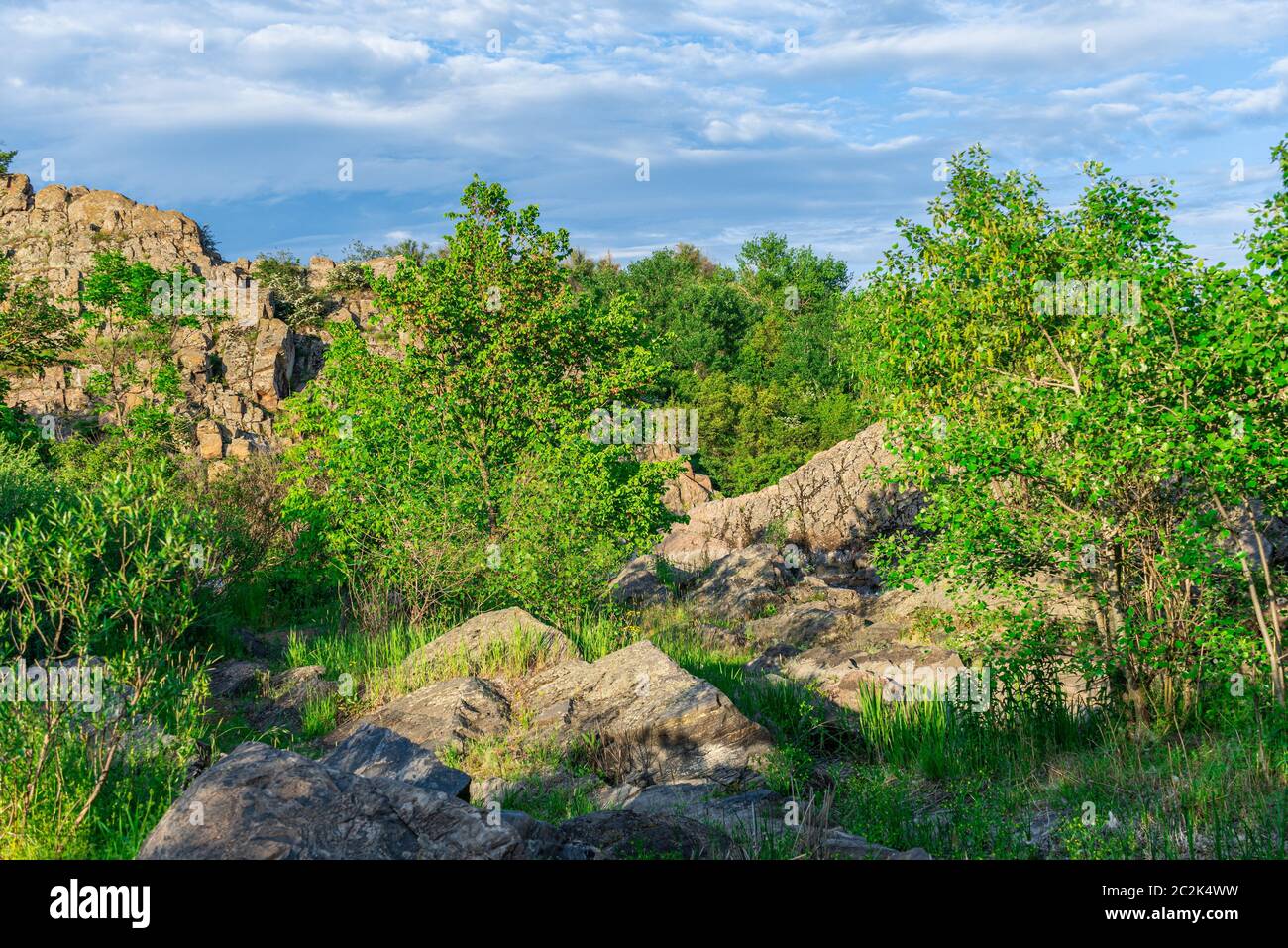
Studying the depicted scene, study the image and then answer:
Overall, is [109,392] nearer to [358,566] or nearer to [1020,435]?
[358,566]

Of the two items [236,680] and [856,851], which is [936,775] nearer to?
[856,851]

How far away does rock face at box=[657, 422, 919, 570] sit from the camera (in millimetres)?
29484

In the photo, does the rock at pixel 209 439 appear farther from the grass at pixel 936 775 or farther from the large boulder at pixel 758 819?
the large boulder at pixel 758 819

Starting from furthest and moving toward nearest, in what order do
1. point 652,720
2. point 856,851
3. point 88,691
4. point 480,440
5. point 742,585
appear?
point 742,585 < point 480,440 < point 652,720 < point 88,691 < point 856,851

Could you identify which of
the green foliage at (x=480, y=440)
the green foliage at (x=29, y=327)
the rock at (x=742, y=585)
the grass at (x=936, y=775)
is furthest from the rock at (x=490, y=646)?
the green foliage at (x=29, y=327)

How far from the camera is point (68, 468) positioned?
21781mm

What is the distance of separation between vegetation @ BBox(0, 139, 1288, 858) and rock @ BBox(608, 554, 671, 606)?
1736mm

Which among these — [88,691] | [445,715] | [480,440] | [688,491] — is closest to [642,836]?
[88,691]

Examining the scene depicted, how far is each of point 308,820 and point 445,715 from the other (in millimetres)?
5631

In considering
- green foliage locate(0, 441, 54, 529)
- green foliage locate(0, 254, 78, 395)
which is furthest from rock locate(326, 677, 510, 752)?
green foliage locate(0, 254, 78, 395)

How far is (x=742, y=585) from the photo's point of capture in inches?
902

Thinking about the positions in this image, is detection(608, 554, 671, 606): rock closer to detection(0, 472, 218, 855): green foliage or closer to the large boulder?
the large boulder

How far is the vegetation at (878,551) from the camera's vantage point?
7102mm
